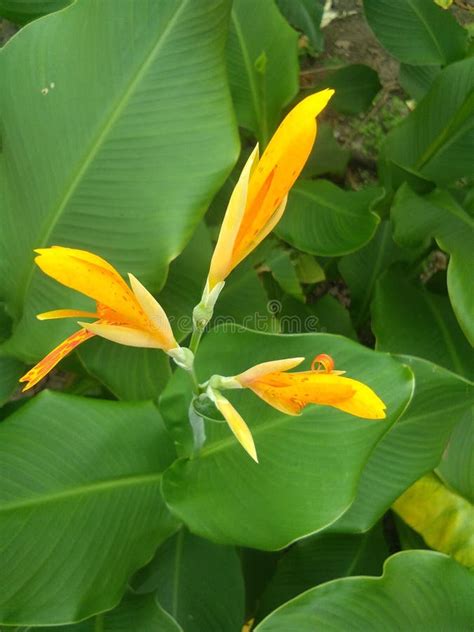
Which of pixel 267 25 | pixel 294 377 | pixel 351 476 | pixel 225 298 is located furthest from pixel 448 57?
pixel 294 377

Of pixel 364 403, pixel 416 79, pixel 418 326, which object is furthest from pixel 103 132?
pixel 416 79

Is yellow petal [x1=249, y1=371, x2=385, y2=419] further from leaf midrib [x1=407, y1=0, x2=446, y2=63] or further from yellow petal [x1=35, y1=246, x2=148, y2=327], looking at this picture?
leaf midrib [x1=407, y1=0, x2=446, y2=63]

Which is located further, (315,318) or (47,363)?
(315,318)

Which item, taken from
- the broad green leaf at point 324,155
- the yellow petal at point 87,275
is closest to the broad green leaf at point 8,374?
the yellow petal at point 87,275

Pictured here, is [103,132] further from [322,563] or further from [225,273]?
[322,563]

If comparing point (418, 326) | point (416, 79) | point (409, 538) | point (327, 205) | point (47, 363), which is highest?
point (47, 363)

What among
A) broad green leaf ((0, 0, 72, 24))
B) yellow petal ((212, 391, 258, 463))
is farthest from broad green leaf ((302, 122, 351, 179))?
yellow petal ((212, 391, 258, 463))

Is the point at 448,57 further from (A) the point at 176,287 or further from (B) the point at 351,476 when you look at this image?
(B) the point at 351,476

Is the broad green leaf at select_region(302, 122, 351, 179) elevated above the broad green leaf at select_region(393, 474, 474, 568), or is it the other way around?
the broad green leaf at select_region(302, 122, 351, 179)
